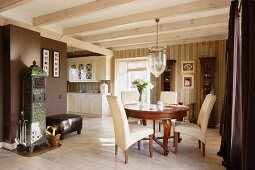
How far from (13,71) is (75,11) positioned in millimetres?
1552

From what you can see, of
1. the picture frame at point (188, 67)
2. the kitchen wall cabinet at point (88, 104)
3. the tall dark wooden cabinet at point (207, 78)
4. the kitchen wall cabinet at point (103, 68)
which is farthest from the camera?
the kitchen wall cabinet at point (103, 68)

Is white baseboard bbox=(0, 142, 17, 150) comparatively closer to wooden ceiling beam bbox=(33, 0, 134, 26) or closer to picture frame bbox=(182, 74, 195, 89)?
wooden ceiling beam bbox=(33, 0, 134, 26)

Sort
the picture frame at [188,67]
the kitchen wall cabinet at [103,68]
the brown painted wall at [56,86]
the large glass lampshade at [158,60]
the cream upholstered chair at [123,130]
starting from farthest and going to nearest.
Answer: the kitchen wall cabinet at [103,68], the picture frame at [188,67], the brown painted wall at [56,86], the large glass lampshade at [158,60], the cream upholstered chair at [123,130]

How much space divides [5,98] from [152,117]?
8.93 ft

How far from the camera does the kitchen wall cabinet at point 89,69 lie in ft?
23.3

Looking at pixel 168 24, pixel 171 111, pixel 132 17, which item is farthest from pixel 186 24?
pixel 171 111

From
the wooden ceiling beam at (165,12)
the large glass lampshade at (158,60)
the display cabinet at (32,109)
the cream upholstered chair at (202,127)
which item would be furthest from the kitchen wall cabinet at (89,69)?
the cream upholstered chair at (202,127)

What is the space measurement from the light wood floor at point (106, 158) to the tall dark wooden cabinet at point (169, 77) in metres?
2.21

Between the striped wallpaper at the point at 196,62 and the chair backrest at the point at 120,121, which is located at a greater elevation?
the striped wallpaper at the point at 196,62

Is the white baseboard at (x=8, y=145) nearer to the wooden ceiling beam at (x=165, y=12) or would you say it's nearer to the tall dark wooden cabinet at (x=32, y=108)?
the tall dark wooden cabinet at (x=32, y=108)

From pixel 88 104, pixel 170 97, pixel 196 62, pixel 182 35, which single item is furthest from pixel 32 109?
pixel 196 62

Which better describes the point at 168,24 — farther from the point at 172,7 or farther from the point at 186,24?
the point at 172,7
